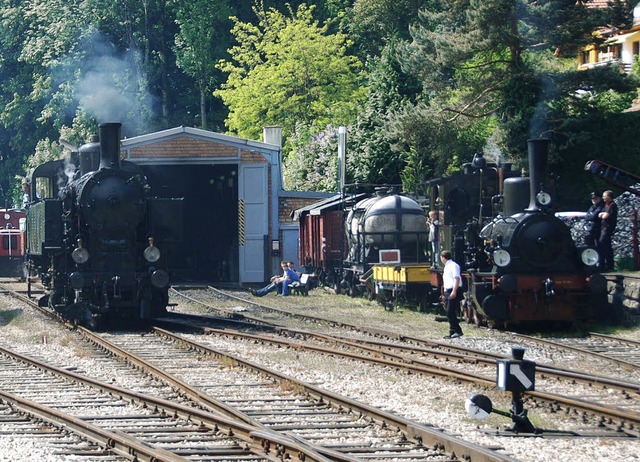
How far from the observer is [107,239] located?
20.7m

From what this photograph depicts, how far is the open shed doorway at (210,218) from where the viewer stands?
3684cm

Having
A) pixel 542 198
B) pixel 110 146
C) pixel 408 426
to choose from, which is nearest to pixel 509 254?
pixel 542 198

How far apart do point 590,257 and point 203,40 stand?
4210 cm

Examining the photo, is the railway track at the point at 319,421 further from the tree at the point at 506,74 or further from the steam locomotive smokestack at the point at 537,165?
the tree at the point at 506,74

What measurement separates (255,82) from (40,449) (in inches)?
1726

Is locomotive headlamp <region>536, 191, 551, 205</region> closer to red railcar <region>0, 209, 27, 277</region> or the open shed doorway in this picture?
the open shed doorway

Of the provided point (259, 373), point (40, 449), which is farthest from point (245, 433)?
point (259, 373)

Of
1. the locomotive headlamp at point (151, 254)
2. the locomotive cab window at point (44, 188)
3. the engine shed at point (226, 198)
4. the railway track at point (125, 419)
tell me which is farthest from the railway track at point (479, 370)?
the engine shed at point (226, 198)

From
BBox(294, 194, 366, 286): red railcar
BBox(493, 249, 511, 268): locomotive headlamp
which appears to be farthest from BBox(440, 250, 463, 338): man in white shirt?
BBox(294, 194, 366, 286): red railcar

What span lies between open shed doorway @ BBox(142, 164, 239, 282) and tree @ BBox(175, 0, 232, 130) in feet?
72.4

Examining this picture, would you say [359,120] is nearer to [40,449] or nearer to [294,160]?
[294,160]

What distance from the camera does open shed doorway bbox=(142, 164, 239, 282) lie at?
121ft

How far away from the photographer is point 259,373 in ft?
45.1

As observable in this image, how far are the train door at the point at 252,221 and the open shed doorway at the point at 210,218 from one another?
103cm
